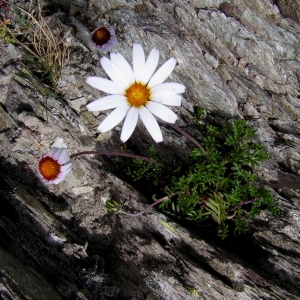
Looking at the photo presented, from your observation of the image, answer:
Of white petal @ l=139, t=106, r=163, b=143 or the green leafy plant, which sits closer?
white petal @ l=139, t=106, r=163, b=143

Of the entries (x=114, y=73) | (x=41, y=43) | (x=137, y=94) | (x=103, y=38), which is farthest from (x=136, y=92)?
(x=41, y=43)

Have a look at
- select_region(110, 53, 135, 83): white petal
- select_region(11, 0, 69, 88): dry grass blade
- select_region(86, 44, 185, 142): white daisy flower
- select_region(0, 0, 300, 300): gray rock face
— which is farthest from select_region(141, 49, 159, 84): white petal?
select_region(11, 0, 69, 88): dry grass blade

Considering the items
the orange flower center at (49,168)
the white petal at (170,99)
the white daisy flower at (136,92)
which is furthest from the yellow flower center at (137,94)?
the orange flower center at (49,168)

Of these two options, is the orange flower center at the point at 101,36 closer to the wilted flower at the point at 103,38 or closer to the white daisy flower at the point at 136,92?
the wilted flower at the point at 103,38

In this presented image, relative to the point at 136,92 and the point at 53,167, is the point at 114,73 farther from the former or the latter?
the point at 53,167

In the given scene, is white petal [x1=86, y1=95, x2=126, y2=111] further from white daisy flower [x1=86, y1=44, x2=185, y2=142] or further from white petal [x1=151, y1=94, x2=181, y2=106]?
white petal [x1=151, y1=94, x2=181, y2=106]
